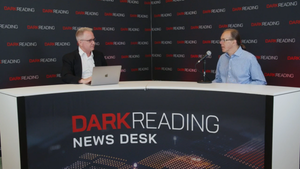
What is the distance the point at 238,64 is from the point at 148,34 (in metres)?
2.63

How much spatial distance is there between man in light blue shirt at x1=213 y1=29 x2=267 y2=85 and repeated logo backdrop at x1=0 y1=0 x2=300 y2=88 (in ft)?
2.99

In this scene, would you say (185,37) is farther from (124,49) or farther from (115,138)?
(115,138)

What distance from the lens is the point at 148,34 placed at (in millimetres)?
5848

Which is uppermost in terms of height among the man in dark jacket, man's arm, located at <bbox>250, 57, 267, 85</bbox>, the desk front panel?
the man in dark jacket

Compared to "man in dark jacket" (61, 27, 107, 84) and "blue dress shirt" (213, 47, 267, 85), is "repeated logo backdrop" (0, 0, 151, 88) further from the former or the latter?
"blue dress shirt" (213, 47, 267, 85)

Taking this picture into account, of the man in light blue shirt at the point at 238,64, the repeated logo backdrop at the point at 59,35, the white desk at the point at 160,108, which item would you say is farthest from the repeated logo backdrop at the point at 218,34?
the white desk at the point at 160,108

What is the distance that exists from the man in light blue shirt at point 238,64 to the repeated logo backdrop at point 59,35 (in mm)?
2379

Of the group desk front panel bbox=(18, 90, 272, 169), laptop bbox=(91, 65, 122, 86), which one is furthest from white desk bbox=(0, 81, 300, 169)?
laptop bbox=(91, 65, 122, 86)

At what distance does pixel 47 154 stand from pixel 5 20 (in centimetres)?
249

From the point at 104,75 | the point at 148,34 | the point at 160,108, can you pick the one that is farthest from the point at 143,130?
the point at 148,34

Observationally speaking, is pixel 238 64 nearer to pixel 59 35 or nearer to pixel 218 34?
pixel 218 34

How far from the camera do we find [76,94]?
260 centimetres

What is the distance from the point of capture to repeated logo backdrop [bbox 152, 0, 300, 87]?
4.09m

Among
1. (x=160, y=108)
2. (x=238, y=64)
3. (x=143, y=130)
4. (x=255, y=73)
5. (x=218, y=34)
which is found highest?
(x=218, y=34)
